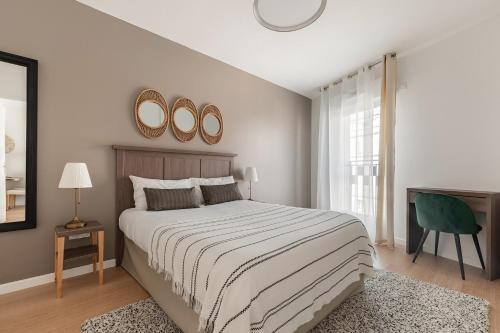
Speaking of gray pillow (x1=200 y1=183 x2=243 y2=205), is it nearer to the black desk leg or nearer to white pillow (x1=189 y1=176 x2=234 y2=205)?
white pillow (x1=189 y1=176 x2=234 y2=205)

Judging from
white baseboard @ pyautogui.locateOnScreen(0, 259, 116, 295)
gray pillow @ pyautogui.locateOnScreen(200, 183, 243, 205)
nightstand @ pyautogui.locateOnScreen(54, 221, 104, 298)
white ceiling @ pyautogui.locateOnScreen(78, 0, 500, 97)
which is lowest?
white baseboard @ pyautogui.locateOnScreen(0, 259, 116, 295)

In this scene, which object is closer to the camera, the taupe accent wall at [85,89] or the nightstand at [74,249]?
the nightstand at [74,249]

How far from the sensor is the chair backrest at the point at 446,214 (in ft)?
7.62

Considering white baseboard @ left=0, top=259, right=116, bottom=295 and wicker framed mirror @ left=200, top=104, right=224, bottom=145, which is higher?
wicker framed mirror @ left=200, top=104, right=224, bottom=145

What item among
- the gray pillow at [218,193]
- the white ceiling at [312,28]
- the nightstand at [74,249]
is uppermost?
the white ceiling at [312,28]

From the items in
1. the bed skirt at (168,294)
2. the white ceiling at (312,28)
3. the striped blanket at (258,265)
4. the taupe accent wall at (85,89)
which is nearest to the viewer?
the striped blanket at (258,265)

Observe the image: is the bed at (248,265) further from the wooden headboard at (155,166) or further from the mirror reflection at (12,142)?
the mirror reflection at (12,142)

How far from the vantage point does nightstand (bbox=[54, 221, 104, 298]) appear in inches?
74.3

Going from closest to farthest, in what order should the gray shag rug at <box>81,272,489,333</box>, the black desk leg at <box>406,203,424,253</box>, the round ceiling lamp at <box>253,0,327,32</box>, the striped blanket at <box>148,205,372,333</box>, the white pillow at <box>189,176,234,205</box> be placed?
1. the striped blanket at <box>148,205,372,333</box>
2. the gray shag rug at <box>81,272,489,333</box>
3. the round ceiling lamp at <box>253,0,327,32</box>
4. the white pillow at <box>189,176,234,205</box>
5. the black desk leg at <box>406,203,424,253</box>

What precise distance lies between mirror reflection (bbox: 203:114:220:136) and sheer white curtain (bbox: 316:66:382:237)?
2228mm

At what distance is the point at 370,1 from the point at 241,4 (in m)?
1.31

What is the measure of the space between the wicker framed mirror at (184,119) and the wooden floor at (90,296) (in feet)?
5.81

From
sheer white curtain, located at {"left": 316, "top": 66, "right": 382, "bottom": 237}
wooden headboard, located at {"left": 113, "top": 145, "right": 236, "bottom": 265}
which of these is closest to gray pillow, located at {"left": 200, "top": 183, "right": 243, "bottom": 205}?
wooden headboard, located at {"left": 113, "top": 145, "right": 236, "bottom": 265}

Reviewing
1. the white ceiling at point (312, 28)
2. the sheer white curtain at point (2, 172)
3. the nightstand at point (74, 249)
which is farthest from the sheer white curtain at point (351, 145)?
the sheer white curtain at point (2, 172)
